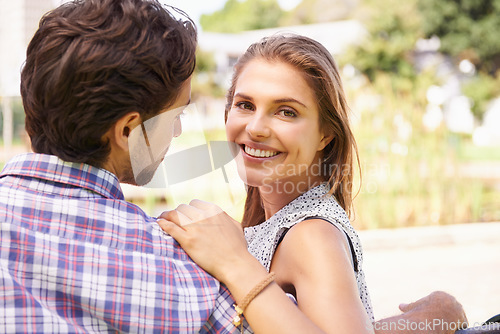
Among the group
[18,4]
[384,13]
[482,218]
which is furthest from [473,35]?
[18,4]

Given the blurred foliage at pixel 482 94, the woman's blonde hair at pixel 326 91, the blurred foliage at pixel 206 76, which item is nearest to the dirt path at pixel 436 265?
the woman's blonde hair at pixel 326 91

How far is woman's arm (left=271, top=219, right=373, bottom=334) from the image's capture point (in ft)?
4.23

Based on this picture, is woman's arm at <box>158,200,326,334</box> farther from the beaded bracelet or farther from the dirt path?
the dirt path

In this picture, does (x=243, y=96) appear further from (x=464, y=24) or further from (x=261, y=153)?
(x=464, y=24)

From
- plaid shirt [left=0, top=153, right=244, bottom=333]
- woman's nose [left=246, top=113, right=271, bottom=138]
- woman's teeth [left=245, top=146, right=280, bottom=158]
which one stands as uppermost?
woman's nose [left=246, top=113, right=271, bottom=138]

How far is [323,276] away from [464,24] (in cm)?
2515

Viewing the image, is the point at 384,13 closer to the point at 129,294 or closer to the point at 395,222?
the point at 395,222

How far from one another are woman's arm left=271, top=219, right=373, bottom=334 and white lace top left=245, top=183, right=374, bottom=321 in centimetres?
4

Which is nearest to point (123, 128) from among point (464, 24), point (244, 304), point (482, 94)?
point (244, 304)

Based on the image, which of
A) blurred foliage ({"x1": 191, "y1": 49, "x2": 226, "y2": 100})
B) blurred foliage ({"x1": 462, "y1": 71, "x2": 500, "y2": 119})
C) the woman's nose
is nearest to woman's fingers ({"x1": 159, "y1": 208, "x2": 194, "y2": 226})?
the woman's nose

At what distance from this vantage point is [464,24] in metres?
24.1

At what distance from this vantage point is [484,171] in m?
10.0

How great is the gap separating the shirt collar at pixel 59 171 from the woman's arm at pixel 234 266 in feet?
0.51

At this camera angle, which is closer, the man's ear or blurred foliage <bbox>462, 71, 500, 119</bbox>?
the man's ear
